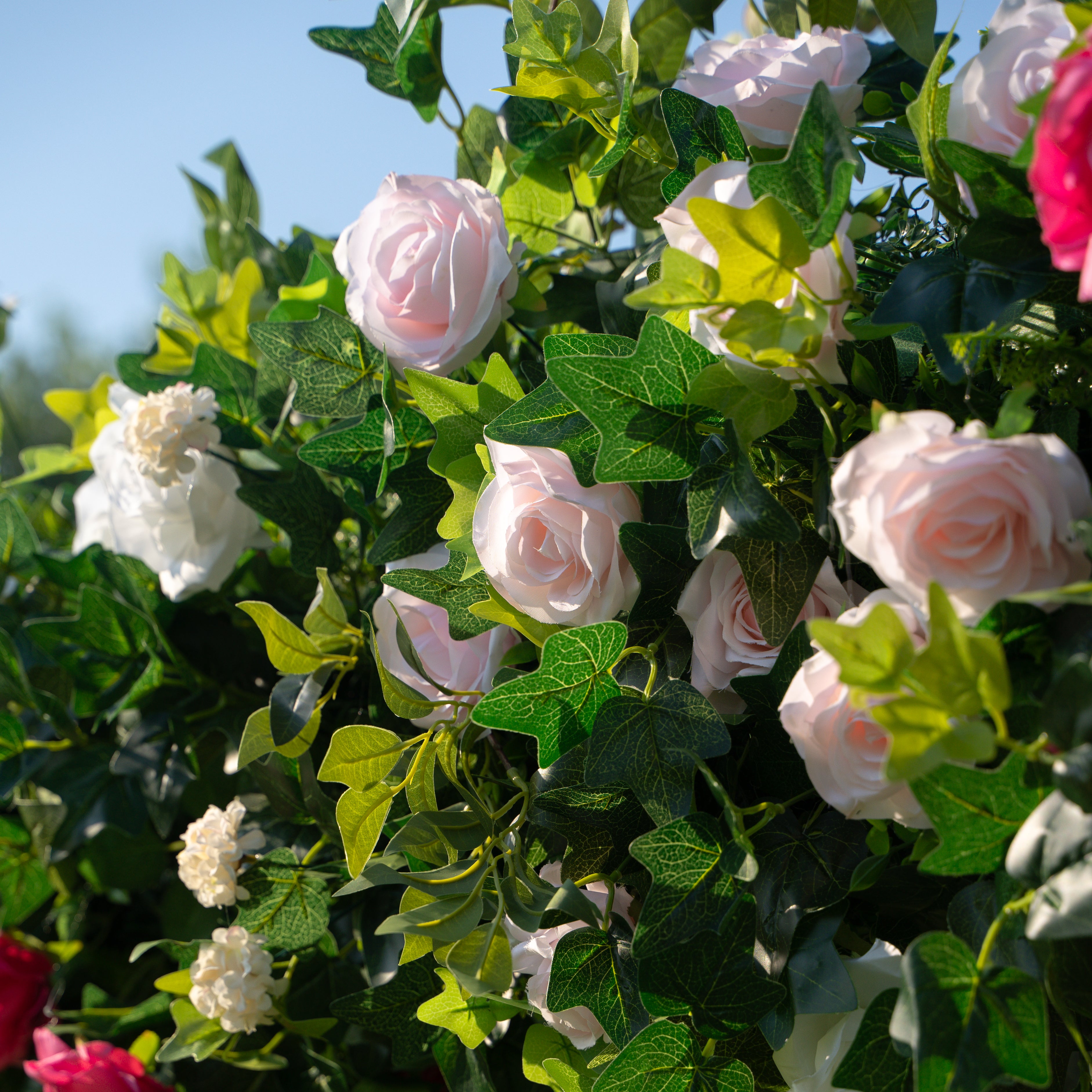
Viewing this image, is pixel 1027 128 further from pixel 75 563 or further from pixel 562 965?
pixel 75 563

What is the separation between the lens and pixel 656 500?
348mm

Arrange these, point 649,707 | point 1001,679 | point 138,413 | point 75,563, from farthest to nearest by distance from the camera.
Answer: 1. point 75,563
2. point 138,413
3. point 649,707
4. point 1001,679

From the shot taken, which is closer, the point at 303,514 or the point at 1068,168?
the point at 1068,168

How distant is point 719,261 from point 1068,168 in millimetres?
93

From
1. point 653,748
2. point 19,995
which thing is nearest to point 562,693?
point 653,748

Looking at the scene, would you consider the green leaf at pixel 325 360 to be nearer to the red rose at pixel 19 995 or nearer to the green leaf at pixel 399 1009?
the green leaf at pixel 399 1009

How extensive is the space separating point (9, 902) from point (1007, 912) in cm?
66

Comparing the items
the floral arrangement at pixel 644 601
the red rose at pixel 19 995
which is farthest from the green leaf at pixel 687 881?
the red rose at pixel 19 995

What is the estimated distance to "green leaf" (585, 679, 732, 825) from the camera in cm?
30

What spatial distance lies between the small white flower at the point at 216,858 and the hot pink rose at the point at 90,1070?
16cm

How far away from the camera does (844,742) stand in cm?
26

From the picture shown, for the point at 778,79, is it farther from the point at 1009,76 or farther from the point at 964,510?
the point at 964,510

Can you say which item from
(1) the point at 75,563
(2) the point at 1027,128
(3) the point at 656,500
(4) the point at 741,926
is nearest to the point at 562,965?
(4) the point at 741,926

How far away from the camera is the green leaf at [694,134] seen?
34cm
